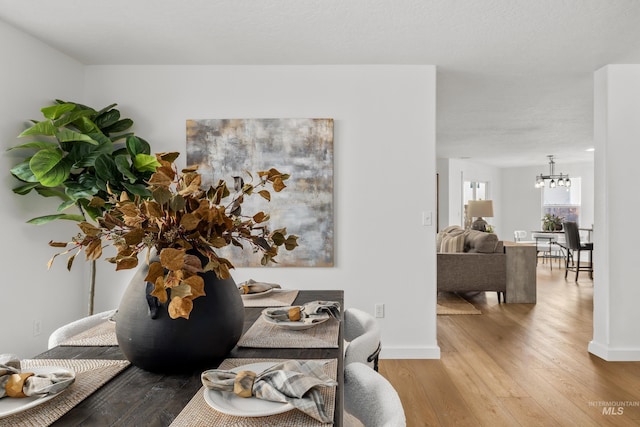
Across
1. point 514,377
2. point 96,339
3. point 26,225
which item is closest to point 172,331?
point 96,339

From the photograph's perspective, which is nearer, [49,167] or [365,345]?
[365,345]

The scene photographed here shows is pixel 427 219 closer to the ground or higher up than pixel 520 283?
higher up

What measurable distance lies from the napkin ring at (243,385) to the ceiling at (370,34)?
2.15 meters

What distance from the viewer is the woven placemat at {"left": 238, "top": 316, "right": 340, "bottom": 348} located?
4.19 feet

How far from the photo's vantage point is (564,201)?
1039 centimetres

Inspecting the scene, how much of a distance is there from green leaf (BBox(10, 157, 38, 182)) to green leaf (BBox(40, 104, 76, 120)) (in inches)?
14.2

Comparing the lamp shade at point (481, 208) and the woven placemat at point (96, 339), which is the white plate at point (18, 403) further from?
the lamp shade at point (481, 208)

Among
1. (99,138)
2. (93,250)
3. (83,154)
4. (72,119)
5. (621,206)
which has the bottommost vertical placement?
(93,250)

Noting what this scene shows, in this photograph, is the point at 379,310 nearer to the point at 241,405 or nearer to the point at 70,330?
the point at 70,330

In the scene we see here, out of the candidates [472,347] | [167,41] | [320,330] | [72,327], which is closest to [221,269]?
[320,330]

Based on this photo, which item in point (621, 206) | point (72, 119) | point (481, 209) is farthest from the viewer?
point (481, 209)

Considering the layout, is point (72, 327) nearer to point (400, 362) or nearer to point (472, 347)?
point (400, 362)

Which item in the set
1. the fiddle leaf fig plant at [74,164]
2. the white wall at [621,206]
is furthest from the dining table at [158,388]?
the white wall at [621,206]

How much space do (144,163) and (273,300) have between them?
5.56 ft
